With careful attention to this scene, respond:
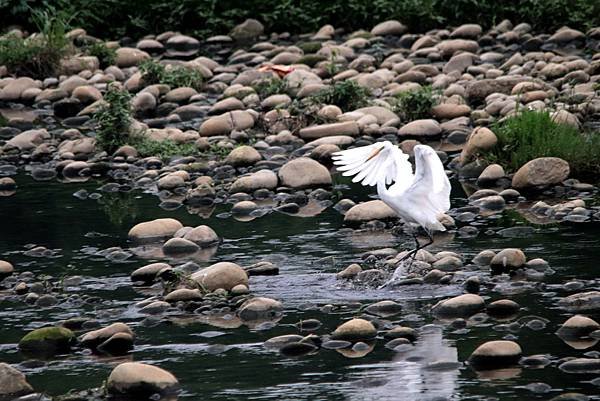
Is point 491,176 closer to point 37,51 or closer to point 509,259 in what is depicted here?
point 509,259

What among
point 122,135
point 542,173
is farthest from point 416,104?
point 122,135

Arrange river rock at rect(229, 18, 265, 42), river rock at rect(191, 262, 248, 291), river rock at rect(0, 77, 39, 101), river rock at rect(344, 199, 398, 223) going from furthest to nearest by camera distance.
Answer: river rock at rect(229, 18, 265, 42)
river rock at rect(0, 77, 39, 101)
river rock at rect(344, 199, 398, 223)
river rock at rect(191, 262, 248, 291)

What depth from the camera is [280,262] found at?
373 inches

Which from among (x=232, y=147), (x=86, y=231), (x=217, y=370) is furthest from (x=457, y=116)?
(x=217, y=370)

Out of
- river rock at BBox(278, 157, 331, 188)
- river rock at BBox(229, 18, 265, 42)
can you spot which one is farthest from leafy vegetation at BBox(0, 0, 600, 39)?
river rock at BBox(278, 157, 331, 188)

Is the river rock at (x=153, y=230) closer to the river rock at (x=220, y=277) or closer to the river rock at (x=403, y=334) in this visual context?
the river rock at (x=220, y=277)

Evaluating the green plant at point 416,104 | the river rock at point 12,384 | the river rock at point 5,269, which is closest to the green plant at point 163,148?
the green plant at point 416,104

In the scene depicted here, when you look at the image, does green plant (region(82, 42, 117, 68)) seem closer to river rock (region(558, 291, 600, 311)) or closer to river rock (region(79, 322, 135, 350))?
river rock (region(79, 322, 135, 350))

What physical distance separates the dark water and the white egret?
1.49ft

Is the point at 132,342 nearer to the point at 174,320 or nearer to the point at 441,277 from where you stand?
the point at 174,320

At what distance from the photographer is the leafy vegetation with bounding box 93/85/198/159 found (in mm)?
13703

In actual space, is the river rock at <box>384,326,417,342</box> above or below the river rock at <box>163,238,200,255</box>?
below

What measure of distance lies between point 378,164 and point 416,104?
176 inches

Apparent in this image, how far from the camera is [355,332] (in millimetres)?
7340
